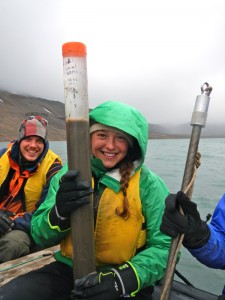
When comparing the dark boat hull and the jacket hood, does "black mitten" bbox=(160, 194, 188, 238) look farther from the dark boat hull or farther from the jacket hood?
the dark boat hull

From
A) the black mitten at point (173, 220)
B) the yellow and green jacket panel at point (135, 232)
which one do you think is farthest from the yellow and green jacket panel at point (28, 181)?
the black mitten at point (173, 220)

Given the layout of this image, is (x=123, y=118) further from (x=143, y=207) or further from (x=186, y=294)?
(x=186, y=294)

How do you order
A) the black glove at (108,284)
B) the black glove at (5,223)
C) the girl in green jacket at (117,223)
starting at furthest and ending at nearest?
the black glove at (5,223) → the girl in green jacket at (117,223) → the black glove at (108,284)

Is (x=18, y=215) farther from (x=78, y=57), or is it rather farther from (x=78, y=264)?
(x=78, y=57)

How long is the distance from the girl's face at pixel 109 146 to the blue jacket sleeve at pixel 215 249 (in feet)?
2.87

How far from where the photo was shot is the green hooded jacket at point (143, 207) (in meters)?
2.20

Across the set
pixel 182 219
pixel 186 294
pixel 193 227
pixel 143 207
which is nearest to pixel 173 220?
pixel 182 219

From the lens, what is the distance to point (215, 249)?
199 cm

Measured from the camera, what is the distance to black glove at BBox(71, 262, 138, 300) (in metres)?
1.94

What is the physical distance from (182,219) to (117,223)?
75 centimetres

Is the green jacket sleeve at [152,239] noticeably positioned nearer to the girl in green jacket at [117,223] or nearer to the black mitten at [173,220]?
the girl in green jacket at [117,223]

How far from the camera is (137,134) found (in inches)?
91.7

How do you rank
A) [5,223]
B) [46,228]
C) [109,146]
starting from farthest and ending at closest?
[5,223] → [109,146] → [46,228]

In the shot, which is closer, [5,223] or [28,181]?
[5,223]
